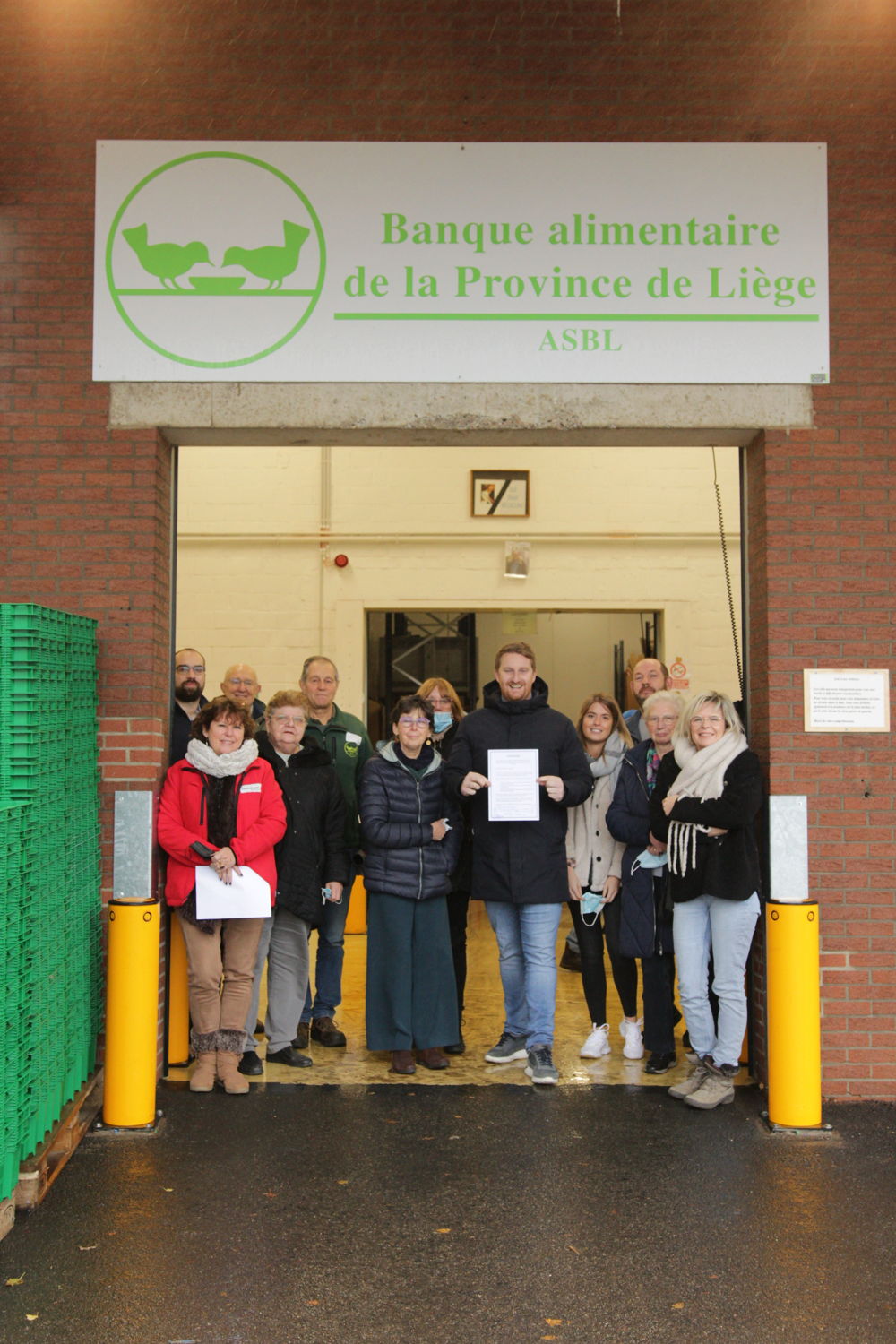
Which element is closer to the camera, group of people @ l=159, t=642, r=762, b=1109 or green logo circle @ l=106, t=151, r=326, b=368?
group of people @ l=159, t=642, r=762, b=1109

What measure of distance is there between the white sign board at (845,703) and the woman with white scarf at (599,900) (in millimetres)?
973

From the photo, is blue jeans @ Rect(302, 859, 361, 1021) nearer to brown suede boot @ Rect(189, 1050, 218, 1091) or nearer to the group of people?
the group of people

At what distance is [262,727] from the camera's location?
246 inches

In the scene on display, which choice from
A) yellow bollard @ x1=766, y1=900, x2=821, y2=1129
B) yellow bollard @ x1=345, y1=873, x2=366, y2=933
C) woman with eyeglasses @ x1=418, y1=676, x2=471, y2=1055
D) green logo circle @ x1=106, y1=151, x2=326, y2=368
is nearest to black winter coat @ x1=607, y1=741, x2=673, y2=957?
yellow bollard @ x1=766, y1=900, x2=821, y2=1129

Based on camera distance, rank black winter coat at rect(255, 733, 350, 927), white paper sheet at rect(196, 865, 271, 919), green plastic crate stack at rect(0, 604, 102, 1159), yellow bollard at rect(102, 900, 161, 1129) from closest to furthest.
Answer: green plastic crate stack at rect(0, 604, 102, 1159) → yellow bollard at rect(102, 900, 161, 1129) → white paper sheet at rect(196, 865, 271, 919) → black winter coat at rect(255, 733, 350, 927)

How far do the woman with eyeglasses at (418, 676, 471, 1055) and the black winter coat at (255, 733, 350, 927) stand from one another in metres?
0.60

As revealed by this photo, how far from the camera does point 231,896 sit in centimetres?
518

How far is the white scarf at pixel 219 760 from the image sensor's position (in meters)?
5.20

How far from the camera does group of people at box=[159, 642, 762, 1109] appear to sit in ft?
17.0

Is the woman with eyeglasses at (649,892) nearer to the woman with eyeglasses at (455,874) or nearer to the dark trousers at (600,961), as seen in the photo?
the dark trousers at (600,961)

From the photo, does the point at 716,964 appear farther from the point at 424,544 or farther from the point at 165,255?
the point at 424,544

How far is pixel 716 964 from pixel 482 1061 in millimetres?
1340

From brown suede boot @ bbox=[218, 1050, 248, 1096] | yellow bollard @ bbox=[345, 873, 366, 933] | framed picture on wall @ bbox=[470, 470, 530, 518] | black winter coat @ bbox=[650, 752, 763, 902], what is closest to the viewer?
black winter coat @ bbox=[650, 752, 763, 902]

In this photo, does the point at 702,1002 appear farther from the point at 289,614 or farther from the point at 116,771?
the point at 289,614
